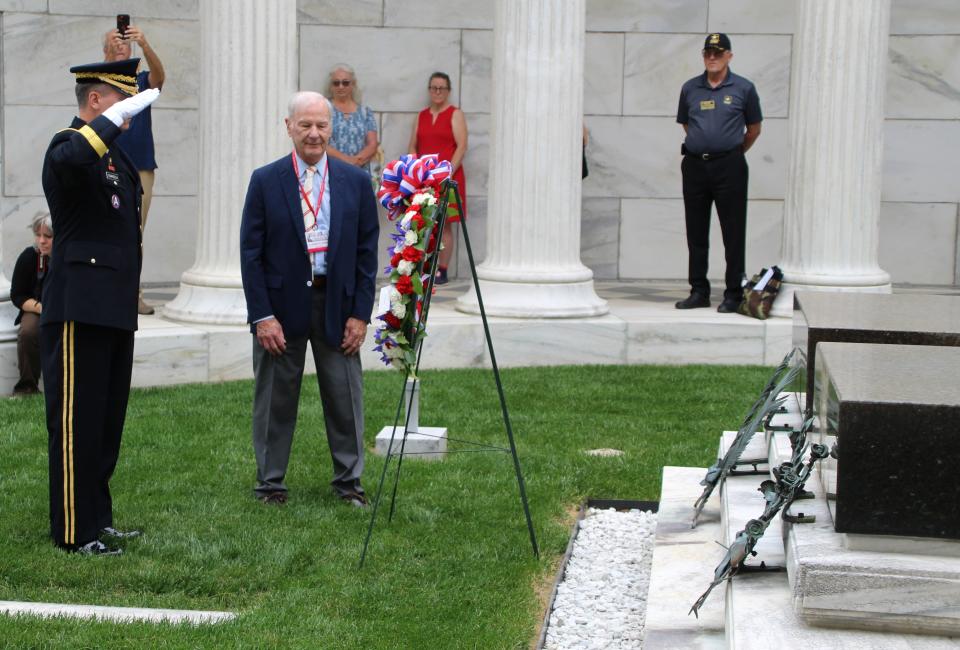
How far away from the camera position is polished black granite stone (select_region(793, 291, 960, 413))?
6281mm

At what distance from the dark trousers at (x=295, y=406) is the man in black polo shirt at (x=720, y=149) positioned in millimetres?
5767

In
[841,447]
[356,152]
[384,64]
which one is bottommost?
[841,447]

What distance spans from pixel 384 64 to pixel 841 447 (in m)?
11.5

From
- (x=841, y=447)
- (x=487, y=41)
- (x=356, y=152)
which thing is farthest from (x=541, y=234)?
(x=841, y=447)

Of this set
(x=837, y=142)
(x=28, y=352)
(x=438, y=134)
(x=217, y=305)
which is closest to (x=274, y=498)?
(x=28, y=352)

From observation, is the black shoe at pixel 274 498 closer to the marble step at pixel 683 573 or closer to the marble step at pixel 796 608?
the marble step at pixel 683 573

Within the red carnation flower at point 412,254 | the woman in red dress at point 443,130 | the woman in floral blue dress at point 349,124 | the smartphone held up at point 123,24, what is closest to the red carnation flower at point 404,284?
the red carnation flower at point 412,254

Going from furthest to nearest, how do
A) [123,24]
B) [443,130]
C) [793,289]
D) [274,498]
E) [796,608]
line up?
1. [443,130]
2. [793,289]
3. [123,24]
4. [274,498]
5. [796,608]

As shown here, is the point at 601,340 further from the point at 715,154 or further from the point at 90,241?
the point at 90,241

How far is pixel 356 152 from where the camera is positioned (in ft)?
47.2

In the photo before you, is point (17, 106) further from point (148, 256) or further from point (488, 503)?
point (488, 503)

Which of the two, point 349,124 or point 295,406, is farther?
point 349,124

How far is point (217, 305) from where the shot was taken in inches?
454

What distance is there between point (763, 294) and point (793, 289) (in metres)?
0.26
